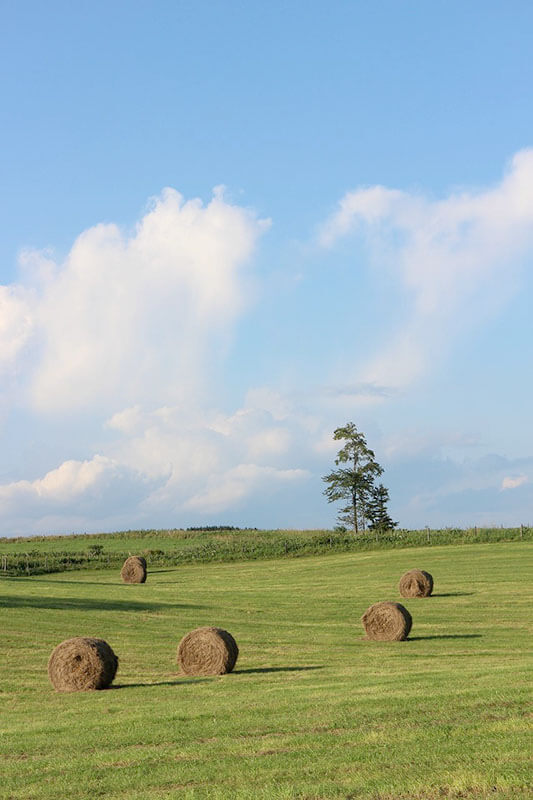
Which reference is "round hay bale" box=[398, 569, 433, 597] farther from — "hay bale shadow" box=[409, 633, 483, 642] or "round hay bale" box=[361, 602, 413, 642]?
"round hay bale" box=[361, 602, 413, 642]

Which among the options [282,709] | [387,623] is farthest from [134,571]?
[282,709]

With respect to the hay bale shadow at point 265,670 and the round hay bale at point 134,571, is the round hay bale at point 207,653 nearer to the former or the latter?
the hay bale shadow at point 265,670

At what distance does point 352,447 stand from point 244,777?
95699mm

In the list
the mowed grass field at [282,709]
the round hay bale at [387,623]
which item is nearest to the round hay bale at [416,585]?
the mowed grass field at [282,709]

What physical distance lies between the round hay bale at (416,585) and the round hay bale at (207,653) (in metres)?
22.8

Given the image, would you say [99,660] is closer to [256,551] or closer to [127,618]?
[127,618]

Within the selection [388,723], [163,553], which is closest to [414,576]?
[388,723]

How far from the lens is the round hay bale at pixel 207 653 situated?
77.9 ft

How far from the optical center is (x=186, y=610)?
137 ft

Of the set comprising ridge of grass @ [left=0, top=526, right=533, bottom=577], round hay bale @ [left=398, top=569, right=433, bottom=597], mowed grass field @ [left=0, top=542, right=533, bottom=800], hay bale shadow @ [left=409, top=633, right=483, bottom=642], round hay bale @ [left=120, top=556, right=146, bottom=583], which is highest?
ridge of grass @ [left=0, top=526, right=533, bottom=577]

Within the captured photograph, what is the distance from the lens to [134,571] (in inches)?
2432

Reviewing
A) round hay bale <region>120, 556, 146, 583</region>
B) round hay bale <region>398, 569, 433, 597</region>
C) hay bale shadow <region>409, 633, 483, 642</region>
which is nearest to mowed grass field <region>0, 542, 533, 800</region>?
hay bale shadow <region>409, 633, 483, 642</region>

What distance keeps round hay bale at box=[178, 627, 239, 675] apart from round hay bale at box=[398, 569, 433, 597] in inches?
899

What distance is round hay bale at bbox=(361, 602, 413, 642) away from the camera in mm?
30016
